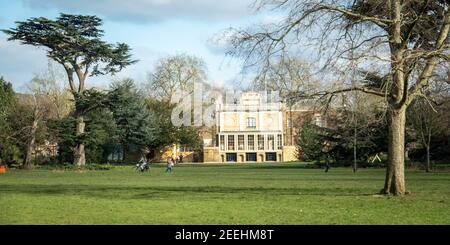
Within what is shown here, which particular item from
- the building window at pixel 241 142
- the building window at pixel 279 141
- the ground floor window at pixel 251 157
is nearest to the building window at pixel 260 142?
the ground floor window at pixel 251 157

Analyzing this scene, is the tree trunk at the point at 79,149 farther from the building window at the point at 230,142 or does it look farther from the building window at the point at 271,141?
the building window at the point at 271,141

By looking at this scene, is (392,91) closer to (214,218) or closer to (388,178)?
(388,178)

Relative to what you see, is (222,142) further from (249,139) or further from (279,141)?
(279,141)

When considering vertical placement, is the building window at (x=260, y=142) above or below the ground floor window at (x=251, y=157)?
above

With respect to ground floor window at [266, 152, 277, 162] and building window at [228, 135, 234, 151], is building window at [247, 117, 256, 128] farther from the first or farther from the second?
ground floor window at [266, 152, 277, 162]

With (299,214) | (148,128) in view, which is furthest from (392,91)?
(148,128)

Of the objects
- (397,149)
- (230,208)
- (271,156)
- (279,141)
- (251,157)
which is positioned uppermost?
(279,141)

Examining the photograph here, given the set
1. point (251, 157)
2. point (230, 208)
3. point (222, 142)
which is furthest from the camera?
point (251, 157)

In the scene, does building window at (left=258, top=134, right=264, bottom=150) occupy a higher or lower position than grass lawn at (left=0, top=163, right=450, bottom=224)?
higher

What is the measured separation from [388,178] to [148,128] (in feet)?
200

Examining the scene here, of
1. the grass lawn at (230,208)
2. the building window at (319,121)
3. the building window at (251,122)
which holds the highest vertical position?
the building window at (251,122)

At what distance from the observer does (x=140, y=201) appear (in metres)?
19.0

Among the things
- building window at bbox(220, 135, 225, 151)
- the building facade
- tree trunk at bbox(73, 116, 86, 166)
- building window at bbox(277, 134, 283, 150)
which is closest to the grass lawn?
tree trunk at bbox(73, 116, 86, 166)

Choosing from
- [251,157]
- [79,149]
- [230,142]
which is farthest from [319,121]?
[251,157]
